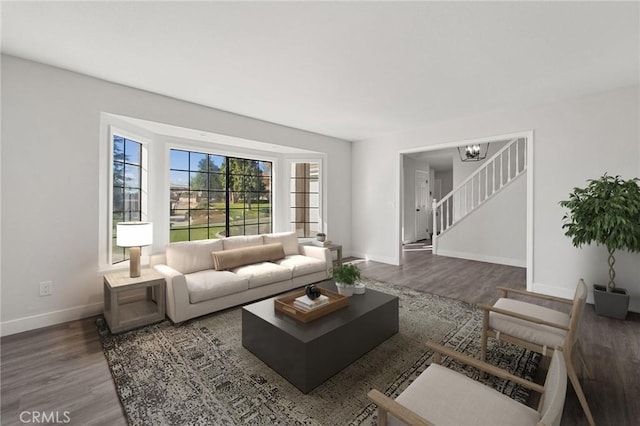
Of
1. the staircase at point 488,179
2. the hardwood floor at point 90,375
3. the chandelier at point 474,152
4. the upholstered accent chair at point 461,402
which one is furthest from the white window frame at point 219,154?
the chandelier at point 474,152

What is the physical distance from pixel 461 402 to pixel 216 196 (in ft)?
14.6

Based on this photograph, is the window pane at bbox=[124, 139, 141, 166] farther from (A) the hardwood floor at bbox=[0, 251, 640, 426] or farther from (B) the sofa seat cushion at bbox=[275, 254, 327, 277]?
(B) the sofa seat cushion at bbox=[275, 254, 327, 277]

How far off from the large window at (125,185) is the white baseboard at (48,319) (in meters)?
0.57

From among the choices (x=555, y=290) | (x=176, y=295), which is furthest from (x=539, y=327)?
(x=176, y=295)

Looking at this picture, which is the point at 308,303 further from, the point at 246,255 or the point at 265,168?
the point at 265,168

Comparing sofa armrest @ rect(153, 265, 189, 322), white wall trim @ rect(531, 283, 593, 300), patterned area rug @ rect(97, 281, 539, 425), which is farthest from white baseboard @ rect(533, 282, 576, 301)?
sofa armrest @ rect(153, 265, 189, 322)

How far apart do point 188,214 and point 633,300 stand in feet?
20.0

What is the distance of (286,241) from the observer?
4.63m

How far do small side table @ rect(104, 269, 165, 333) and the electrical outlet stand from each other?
466 millimetres

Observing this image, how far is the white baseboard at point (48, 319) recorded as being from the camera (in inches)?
106

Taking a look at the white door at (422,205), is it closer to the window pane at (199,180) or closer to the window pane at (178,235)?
the window pane at (199,180)

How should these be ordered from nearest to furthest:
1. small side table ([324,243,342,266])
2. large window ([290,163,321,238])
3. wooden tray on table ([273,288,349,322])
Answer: wooden tray on table ([273,288,349,322])
small side table ([324,243,342,266])
large window ([290,163,321,238])

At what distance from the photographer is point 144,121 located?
348cm

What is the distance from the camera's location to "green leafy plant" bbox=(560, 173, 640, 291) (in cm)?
289
